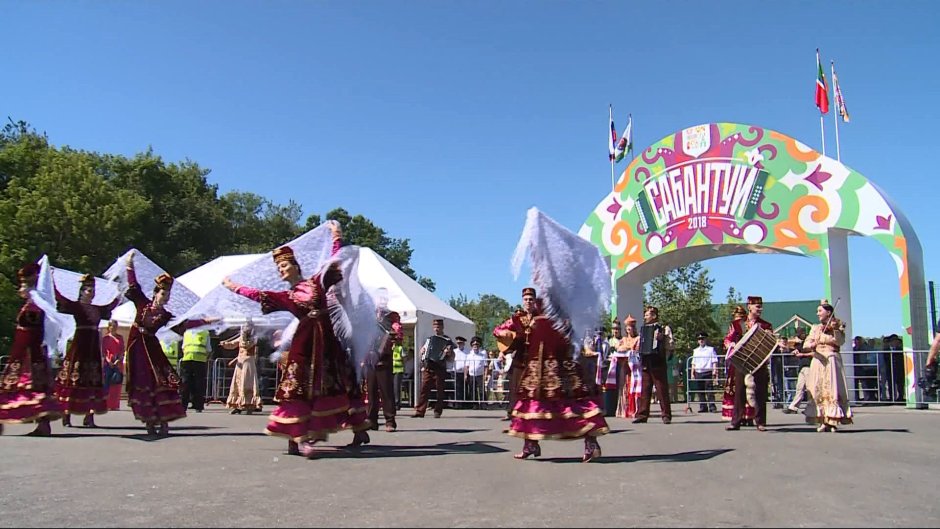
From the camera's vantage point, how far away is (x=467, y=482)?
19.8 feet

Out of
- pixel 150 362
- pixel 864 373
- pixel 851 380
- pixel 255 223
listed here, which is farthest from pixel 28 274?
pixel 255 223

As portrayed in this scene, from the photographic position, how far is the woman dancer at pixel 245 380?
1681 cm

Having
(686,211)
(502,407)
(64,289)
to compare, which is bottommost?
(502,407)

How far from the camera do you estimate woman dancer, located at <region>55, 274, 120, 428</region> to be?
10.5 m

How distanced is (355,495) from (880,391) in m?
16.6

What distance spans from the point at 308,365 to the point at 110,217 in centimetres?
3031

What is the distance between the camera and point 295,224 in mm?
64750

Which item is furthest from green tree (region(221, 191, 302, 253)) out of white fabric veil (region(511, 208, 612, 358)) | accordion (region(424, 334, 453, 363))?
white fabric veil (region(511, 208, 612, 358))

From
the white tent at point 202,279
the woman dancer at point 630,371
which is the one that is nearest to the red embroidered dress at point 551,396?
the woman dancer at point 630,371

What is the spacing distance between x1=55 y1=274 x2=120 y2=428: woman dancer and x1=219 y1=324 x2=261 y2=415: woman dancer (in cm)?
558

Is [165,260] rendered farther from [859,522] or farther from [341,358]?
[859,522]

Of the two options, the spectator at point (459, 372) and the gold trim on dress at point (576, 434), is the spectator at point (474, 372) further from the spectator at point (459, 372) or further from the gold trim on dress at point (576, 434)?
the gold trim on dress at point (576, 434)

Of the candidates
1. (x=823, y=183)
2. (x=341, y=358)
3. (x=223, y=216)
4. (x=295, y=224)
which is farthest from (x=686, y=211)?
(x=295, y=224)

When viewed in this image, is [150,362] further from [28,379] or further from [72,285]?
[72,285]
